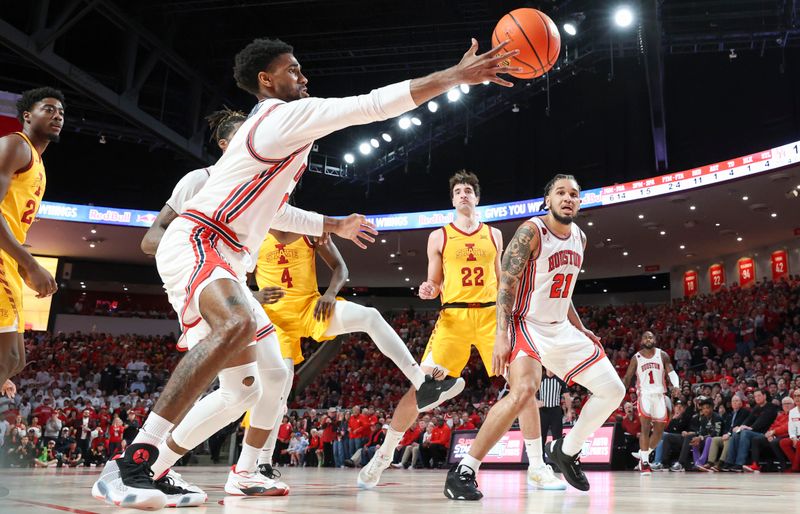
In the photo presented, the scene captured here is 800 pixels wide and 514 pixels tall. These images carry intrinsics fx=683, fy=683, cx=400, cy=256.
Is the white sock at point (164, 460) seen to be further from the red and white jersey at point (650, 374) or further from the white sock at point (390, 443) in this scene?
the red and white jersey at point (650, 374)

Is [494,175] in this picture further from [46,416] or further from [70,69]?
[46,416]

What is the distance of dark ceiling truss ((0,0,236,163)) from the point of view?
1370 cm

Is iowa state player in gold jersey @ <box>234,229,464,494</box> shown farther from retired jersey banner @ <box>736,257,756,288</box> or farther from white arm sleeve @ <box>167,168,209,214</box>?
retired jersey banner @ <box>736,257,756,288</box>

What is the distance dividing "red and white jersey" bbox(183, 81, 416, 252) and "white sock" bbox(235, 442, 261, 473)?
1.35 m

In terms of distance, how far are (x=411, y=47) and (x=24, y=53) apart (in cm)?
862

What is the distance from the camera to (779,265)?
960 inches

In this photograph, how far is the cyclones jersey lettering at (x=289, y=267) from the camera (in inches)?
208

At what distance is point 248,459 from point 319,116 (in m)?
2.07

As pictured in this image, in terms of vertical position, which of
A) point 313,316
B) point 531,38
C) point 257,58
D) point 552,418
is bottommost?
point 552,418

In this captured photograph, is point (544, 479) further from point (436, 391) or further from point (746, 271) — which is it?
point (746, 271)

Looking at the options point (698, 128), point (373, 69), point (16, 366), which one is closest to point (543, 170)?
point (698, 128)

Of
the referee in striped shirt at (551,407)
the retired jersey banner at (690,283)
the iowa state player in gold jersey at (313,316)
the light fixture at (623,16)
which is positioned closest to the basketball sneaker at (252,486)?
the iowa state player in gold jersey at (313,316)

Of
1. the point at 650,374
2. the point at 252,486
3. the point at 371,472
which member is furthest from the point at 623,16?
the point at 252,486

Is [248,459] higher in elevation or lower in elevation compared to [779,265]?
lower
